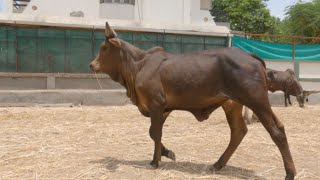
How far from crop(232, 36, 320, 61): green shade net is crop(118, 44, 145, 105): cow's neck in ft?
34.2

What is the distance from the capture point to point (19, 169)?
5.15m

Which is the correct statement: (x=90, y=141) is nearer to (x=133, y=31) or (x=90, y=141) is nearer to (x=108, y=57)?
(x=108, y=57)

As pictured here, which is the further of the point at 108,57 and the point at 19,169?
the point at 108,57

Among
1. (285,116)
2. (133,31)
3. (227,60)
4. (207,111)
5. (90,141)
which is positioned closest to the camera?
(227,60)

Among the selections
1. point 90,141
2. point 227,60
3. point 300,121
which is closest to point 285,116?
point 300,121

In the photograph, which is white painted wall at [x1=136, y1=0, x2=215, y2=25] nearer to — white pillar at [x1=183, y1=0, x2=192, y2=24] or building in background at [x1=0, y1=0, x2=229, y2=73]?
white pillar at [x1=183, y1=0, x2=192, y2=24]

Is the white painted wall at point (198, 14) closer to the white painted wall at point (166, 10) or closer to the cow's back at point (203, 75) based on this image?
the white painted wall at point (166, 10)

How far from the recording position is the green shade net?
617 inches

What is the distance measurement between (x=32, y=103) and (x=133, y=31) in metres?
4.83

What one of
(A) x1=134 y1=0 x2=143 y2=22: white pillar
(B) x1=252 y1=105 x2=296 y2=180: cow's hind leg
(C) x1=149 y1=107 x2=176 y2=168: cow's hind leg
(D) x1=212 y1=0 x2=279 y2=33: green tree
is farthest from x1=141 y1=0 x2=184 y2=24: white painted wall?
(B) x1=252 y1=105 x2=296 y2=180: cow's hind leg

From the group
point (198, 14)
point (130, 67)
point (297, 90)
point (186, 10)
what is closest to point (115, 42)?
point (130, 67)

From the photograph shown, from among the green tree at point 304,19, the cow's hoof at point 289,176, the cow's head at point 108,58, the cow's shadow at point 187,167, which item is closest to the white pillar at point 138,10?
the green tree at point 304,19

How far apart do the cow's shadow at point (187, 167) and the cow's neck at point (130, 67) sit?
2.77 feet

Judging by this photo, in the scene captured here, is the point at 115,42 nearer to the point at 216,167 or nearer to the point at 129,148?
the point at 129,148
